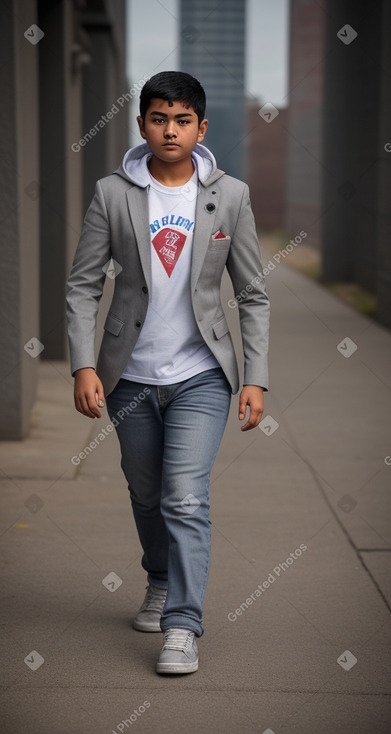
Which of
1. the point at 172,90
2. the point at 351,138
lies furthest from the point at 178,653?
the point at 351,138

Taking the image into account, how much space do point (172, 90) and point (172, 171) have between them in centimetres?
29

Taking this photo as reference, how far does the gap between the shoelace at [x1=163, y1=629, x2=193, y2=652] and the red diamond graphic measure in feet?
4.06

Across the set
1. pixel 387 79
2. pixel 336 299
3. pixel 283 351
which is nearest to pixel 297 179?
pixel 336 299

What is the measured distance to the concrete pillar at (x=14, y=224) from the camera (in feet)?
23.7

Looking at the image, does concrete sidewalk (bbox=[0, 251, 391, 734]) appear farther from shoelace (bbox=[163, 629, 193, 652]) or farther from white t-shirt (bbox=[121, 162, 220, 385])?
white t-shirt (bbox=[121, 162, 220, 385])

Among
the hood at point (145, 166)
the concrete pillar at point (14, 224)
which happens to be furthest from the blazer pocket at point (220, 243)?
the concrete pillar at point (14, 224)

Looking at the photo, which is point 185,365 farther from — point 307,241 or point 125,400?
point 307,241

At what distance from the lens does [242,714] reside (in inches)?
141

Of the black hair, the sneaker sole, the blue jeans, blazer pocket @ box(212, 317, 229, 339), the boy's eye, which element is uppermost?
the black hair

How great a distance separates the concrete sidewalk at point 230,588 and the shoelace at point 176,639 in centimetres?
11

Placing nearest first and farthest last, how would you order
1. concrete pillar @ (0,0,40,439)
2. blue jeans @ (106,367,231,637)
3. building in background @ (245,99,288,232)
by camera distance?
blue jeans @ (106,367,231,637), concrete pillar @ (0,0,40,439), building in background @ (245,99,288,232)

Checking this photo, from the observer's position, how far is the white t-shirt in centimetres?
390

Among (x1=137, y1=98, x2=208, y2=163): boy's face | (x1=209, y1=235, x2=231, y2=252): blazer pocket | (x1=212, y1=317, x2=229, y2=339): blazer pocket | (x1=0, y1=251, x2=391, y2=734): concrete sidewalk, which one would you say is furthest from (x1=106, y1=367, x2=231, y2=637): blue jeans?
(x1=137, y1=98, x2=208, y2=163): boy's face

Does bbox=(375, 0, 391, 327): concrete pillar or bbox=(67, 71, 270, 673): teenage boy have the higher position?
bbox=(67, 71, 270, 673): teenage boy
